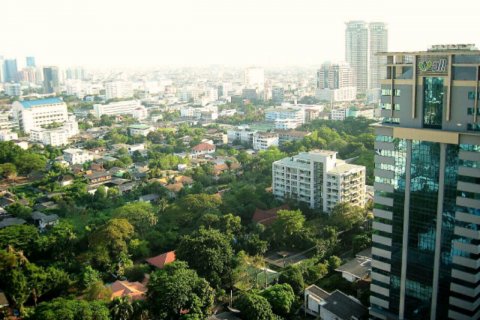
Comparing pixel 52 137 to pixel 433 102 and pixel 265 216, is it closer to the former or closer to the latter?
pixel 265 216

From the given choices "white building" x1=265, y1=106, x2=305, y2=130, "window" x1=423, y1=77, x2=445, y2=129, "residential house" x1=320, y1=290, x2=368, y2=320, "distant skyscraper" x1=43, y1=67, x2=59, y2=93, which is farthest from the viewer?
"distant skyscraper" x1=43, y1=67, x2=59, y2=93

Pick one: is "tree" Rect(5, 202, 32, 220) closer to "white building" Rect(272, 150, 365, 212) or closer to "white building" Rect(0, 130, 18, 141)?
"white building" Rect(272, 150, 365, 212)

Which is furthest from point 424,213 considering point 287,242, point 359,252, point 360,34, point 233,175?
point 360,34

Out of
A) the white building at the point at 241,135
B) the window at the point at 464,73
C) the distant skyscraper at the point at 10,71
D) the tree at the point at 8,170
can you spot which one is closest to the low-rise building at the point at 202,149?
the white building at the point at 241,135

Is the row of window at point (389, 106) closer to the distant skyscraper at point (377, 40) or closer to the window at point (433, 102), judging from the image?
the window at point (433, 102)

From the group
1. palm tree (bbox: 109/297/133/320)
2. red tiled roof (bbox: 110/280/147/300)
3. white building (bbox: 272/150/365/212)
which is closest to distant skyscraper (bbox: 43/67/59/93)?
white building (bbox: 272/150/365/212)

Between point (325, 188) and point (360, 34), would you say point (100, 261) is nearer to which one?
point (325, 188)

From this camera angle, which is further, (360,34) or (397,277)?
(360,34)
